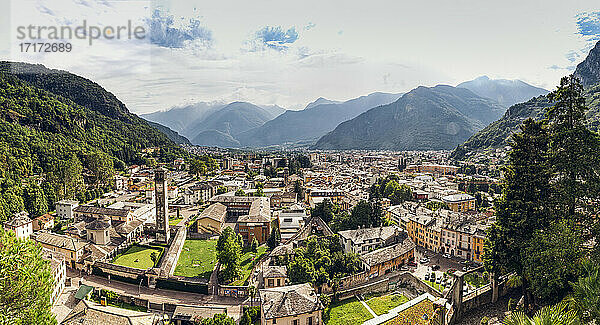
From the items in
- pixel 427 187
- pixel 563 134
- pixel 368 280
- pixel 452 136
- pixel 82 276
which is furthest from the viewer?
pixel 452 136

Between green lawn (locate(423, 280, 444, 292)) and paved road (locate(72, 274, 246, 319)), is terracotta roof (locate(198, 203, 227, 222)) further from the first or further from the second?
green lawn (locate(423, 280, 444, 292))

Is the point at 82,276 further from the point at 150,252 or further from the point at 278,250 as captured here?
the point at 278,250

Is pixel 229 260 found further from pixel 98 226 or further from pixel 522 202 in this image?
pixel 522 202

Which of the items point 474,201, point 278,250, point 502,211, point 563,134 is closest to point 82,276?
point 278,250

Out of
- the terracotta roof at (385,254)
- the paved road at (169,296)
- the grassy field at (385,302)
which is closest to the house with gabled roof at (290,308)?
the paved road at (169,296)

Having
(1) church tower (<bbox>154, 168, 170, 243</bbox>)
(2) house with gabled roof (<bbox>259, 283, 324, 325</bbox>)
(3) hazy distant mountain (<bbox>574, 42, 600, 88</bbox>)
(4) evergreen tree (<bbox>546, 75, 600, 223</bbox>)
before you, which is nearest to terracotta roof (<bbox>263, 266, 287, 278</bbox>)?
(2) house with gabled roof (<bbox>259, 283, 324, 325</bbox>)

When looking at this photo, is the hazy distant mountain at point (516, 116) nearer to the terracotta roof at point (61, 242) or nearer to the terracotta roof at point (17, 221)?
the terracotta roof at point (61, 242)
